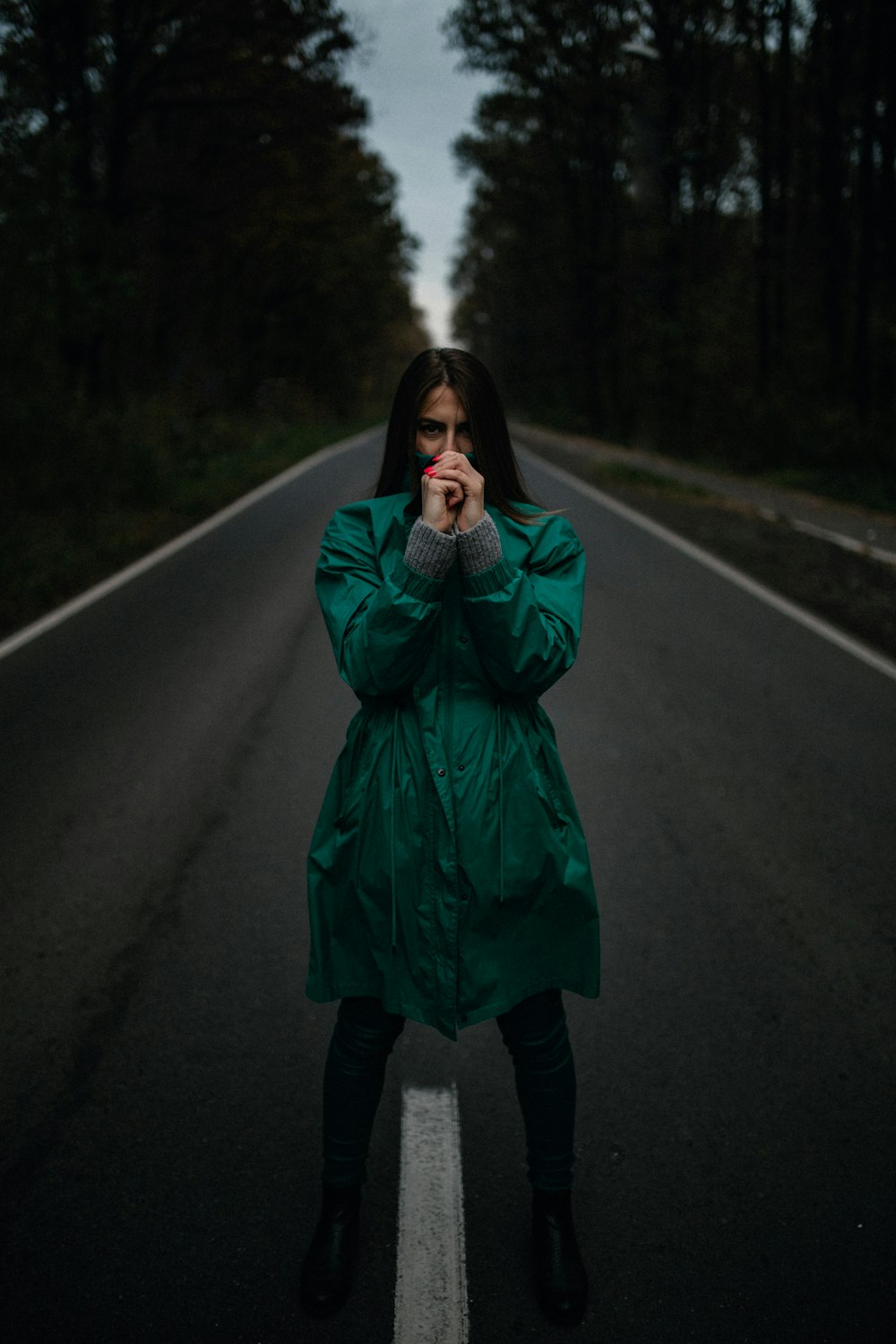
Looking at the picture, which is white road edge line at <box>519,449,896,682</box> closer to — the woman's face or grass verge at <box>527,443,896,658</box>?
grass verge at <box>527,443,896,658</box>

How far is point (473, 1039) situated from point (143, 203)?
20.2m

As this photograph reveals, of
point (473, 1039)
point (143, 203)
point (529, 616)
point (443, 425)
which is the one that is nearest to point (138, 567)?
point (473, 1039)

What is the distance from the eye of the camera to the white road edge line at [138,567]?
784 cm

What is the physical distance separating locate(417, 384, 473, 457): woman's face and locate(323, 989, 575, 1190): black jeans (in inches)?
48.8

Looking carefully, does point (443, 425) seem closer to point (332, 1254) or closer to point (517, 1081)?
point (517, 1081)

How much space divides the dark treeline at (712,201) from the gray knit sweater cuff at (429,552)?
17.4 m

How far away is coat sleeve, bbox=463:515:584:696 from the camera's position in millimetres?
1984

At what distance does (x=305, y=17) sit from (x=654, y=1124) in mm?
20490

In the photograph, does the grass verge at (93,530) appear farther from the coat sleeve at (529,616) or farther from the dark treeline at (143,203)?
the coat sleeve at (529,616)

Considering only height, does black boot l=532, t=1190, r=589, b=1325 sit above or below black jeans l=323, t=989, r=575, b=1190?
below

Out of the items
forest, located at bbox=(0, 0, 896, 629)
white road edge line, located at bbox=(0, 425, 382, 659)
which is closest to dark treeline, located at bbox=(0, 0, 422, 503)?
forest, located at bbox=(0, 0, 896, 629)

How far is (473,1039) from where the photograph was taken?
318 cm

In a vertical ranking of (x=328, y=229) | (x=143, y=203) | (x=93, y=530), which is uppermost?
(x=328, y=229)

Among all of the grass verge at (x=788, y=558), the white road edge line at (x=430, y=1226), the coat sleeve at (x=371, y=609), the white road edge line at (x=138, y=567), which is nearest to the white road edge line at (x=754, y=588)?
the grass verge at (x=788, y=558)
